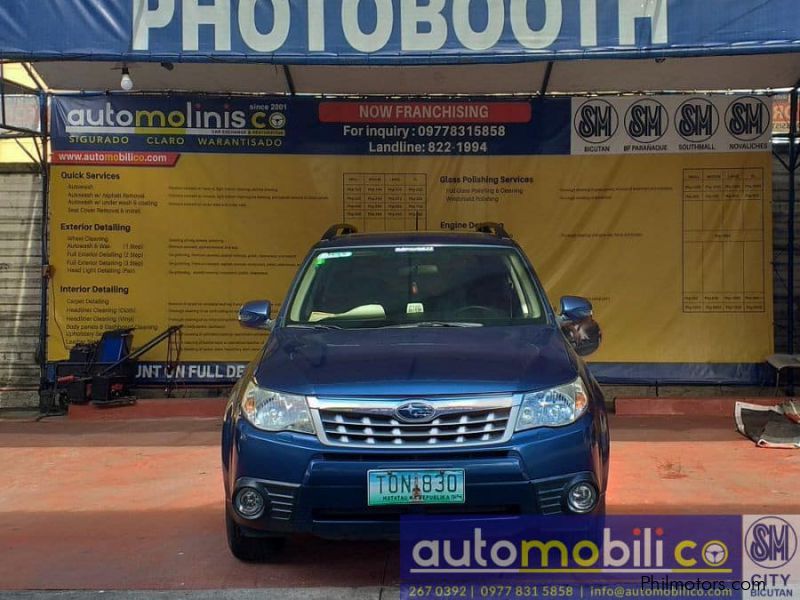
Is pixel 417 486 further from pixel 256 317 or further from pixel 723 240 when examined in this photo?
pixel 723 240

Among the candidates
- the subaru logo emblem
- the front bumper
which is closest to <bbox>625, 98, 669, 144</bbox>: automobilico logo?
the front bumper

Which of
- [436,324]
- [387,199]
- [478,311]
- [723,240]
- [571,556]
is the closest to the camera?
[571,556]

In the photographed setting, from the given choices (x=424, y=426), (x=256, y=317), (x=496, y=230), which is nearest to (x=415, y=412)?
(x=424, y=426)

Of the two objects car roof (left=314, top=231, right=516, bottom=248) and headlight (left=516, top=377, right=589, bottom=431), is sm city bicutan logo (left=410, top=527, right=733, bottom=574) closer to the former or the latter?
headlight (left=516, top=377, right=589, bottom=431)

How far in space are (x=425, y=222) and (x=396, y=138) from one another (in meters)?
0.96

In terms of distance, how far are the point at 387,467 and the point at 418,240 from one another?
2.04 meters

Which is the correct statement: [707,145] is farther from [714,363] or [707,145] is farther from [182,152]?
[182,152]

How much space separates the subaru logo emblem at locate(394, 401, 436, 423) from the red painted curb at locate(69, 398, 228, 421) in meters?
5.42

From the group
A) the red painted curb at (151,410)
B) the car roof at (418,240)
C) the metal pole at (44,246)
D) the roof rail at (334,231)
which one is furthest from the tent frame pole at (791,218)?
the metal pole at (44,246)

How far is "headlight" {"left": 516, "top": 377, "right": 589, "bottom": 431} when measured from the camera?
12.0 ft

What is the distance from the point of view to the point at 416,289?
193 inches

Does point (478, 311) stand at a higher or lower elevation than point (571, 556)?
higher

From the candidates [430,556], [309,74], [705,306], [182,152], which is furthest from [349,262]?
[705,306]

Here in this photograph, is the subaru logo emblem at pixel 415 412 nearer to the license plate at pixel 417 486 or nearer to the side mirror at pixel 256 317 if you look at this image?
the license plate at pixel 417 486
